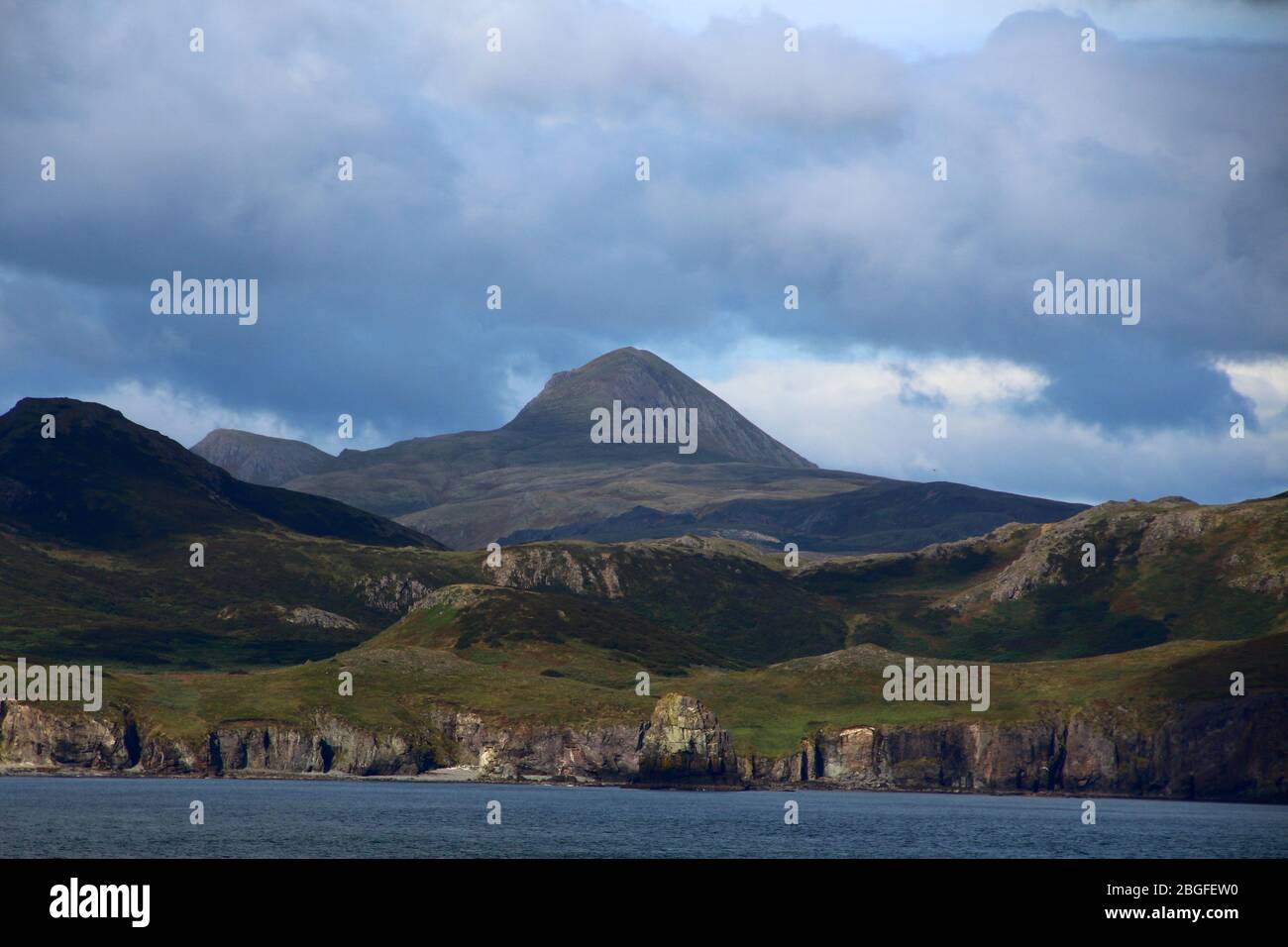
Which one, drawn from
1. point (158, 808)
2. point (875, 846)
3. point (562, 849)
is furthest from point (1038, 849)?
point (158, 808)

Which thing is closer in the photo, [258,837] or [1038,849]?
[258,837]

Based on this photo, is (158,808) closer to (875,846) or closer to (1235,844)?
(875,846)
